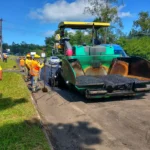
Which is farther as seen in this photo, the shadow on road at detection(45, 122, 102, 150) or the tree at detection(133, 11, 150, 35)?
the tree at detection(133, 11, 150, 35)

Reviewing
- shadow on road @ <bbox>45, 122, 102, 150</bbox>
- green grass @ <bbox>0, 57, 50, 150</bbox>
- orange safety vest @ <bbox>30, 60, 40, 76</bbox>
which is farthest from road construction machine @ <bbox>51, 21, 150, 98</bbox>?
shadow on road @ <bbox>45, 122, 102, 150</bbox>

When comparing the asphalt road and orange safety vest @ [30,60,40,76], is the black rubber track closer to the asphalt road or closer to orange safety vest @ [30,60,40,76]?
the asphalt road

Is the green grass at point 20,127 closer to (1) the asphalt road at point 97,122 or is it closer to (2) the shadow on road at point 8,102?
(2) the shadow on road at point 8,102

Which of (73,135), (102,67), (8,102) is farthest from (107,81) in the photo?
(73,135)

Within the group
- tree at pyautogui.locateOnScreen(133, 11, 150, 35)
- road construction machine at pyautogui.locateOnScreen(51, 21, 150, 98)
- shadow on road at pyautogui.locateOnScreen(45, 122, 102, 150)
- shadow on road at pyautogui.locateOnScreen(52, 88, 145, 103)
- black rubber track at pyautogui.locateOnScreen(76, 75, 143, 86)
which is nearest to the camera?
shadow on road at pyautogui.locateOnScreen(45, 122, 102, 150)

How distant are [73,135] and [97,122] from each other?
1034mm

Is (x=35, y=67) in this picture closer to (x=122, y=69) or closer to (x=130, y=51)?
(x=122, y=69)

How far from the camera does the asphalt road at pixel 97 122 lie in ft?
15.9

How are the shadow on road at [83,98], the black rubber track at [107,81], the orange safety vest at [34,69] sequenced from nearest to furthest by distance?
the black rubber track at [107,81], the shadow on road at [83,98], the orange safety vest at [34,69]

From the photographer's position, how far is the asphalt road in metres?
4.84

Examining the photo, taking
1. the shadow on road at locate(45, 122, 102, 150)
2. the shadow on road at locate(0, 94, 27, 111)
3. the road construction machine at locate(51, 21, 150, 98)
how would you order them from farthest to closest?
the road construction machine at locate(51, 21, 150, 98) → the shadow on road at locate(0, 94, 27, 111) → the shadow on road at locate(45, 122, 102, 150)

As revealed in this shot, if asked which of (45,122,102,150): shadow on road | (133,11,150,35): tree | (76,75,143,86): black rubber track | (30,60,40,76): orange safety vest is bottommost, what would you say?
(45,122,102,150): shadow on road

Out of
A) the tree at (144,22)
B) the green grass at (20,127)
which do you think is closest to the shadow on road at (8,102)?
the green grass at (20,127)

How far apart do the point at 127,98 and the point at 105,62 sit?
181 cm
